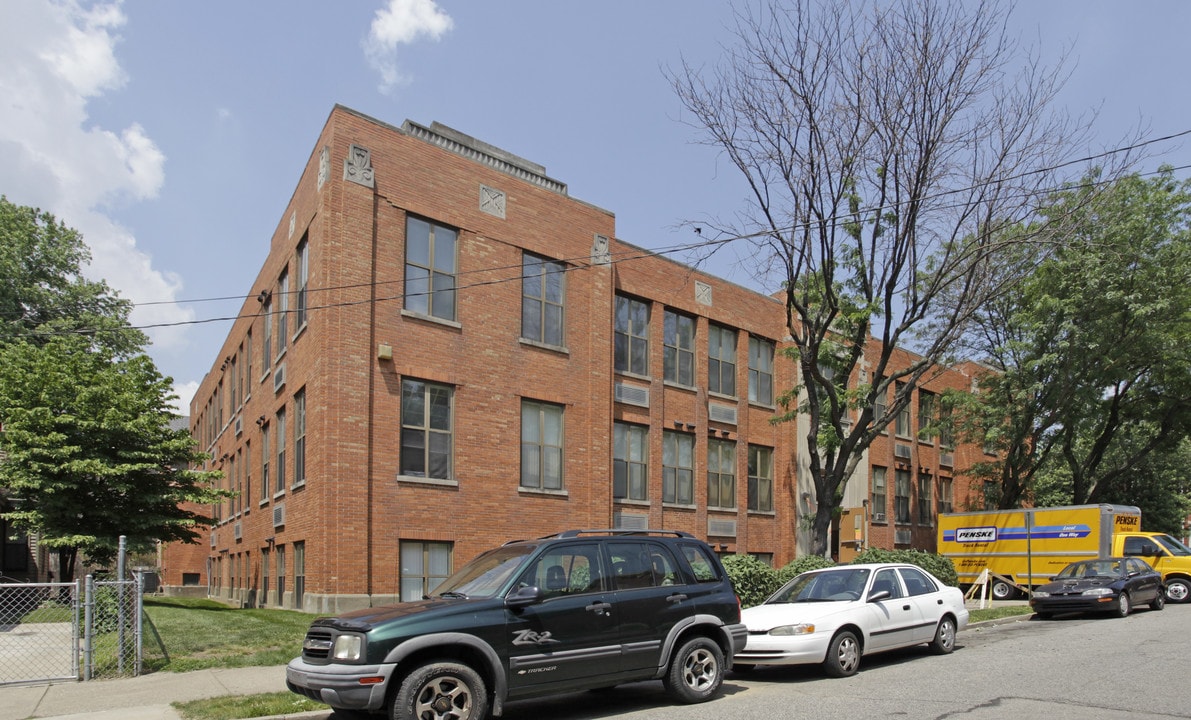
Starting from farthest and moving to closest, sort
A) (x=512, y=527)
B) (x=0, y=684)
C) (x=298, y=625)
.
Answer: (x=512, y=527) → (x=298, y=625) → (x=0, y=684)

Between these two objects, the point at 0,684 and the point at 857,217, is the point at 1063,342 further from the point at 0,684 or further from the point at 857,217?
the point at 0,684

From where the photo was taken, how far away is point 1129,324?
91.1 ft

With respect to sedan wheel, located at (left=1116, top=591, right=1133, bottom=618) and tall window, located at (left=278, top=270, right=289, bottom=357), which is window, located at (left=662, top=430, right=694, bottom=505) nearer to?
tall window, located at (left=278, top=270, right=289, bottom=357)

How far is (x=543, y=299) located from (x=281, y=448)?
7.53 meters

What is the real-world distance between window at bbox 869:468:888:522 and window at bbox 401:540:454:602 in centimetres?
1988

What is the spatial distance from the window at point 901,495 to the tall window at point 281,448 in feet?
75.7

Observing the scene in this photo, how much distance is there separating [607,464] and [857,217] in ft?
28.1

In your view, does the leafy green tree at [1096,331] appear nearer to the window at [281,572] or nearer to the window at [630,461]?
the window at [630,461]

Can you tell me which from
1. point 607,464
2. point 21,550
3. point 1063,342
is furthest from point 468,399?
point 21,550

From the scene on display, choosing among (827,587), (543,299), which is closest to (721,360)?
(543,299)

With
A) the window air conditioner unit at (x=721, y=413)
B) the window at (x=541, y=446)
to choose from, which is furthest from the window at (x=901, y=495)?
A: the window at (x=541, y=446)

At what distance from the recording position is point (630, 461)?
24.7m

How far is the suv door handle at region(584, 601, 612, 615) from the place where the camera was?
29.5 feet

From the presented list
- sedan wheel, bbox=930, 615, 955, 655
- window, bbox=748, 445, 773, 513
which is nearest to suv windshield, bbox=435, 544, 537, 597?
sedan wheel, bbox=930, 615, 955, 655
